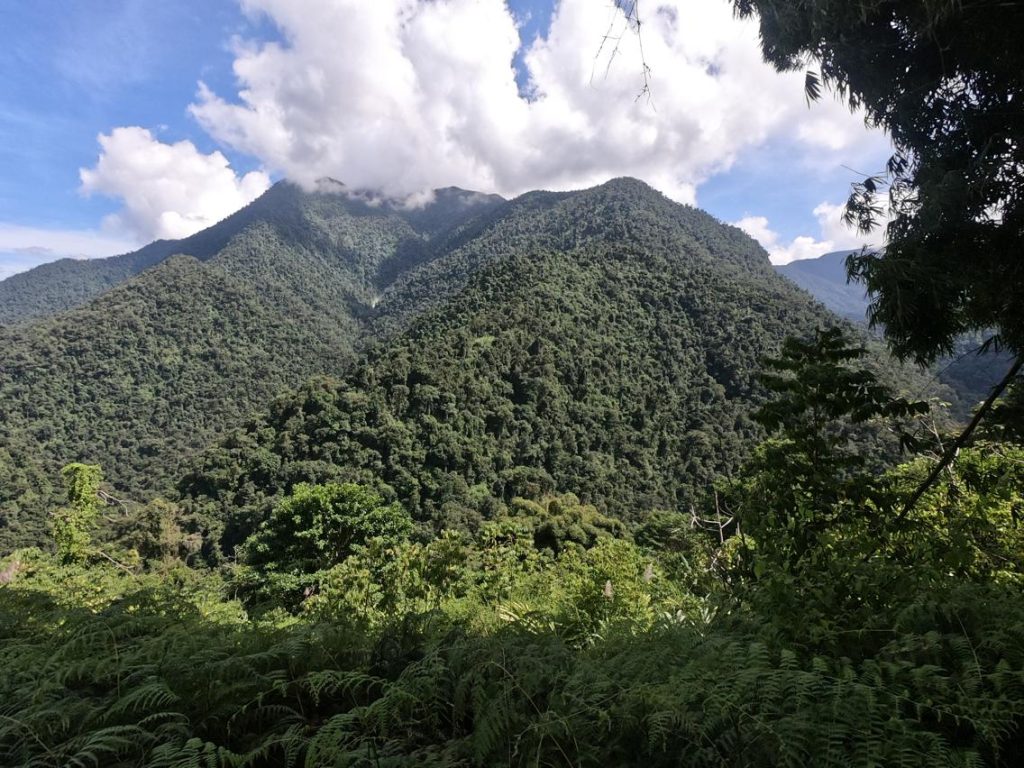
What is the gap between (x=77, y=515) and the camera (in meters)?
11.6

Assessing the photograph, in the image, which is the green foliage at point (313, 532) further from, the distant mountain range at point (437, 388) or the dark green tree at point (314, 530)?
the distant mountain range at point (437, 388)

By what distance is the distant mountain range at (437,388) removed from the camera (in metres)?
51.0

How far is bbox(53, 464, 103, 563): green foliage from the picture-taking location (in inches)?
443

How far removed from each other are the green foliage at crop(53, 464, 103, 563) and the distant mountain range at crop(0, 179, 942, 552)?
102ft

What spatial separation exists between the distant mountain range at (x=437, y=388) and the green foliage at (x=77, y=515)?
31218 mm

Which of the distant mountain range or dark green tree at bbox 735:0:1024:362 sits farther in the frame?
the distant mountain range

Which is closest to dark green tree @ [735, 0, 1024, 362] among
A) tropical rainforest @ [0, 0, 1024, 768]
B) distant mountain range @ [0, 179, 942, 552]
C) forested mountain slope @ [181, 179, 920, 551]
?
tropical rainforest @ [0, 0, 1024, 768]

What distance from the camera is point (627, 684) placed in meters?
2.33

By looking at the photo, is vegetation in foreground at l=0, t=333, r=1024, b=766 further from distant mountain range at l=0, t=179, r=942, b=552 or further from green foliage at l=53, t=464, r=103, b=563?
distant mountain range at l=0, t=179, r=942, b=552

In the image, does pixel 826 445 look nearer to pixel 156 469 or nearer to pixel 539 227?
pixel 156 469

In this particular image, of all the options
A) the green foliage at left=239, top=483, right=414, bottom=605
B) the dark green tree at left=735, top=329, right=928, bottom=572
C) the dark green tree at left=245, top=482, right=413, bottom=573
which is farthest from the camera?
the dark green tree at left=245, top=482, right=413, bottom=573

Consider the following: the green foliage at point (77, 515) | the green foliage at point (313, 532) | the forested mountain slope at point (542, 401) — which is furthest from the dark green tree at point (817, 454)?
the forested mountain slope at point (542, 401)

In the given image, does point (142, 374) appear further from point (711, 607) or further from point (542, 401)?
point (711, 607)

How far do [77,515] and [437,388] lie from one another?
154 ft
